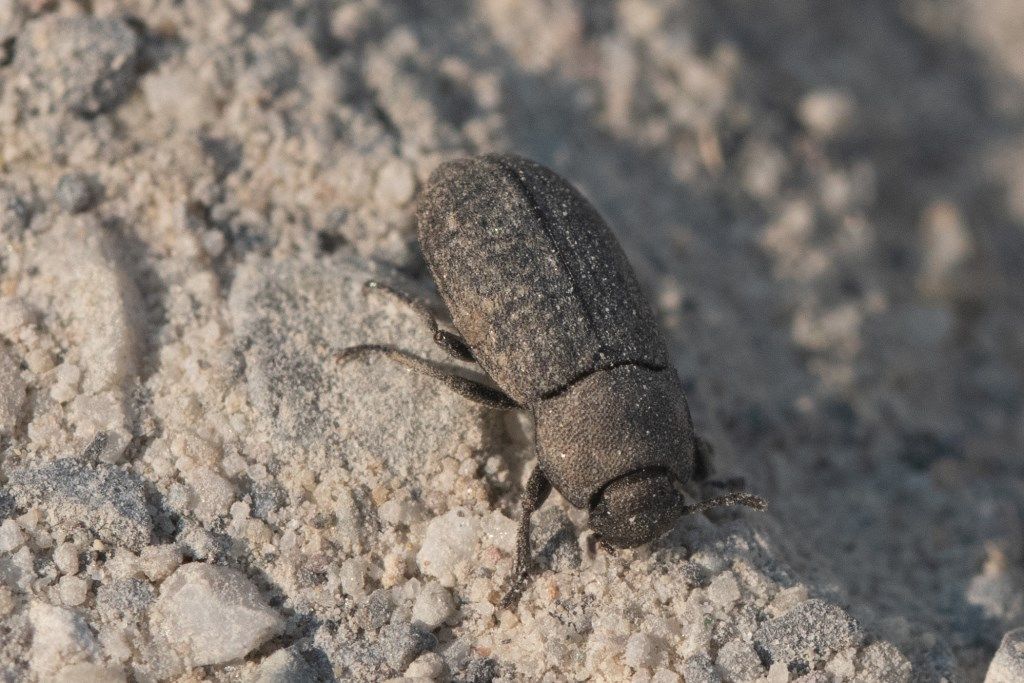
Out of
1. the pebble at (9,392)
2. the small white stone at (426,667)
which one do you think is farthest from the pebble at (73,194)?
the small white stone at (426,667)

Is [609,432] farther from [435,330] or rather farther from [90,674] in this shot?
[90,674]

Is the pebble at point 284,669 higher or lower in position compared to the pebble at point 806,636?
lower

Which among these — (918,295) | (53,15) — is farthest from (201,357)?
(918,295)

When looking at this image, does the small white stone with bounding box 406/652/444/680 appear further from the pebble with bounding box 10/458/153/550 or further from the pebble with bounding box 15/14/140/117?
the pebble with bounding box 15/14/140/117

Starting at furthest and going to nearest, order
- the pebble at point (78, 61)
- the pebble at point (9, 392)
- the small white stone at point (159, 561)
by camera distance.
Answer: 1. the pebble at point (78, 61)
2. the pebble at point (9, 392)
3. the small white stone at point (159, 561)

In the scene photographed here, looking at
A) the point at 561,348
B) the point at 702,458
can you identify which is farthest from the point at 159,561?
the point at 702,458

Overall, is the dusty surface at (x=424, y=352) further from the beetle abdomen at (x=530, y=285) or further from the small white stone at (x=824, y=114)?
the beetle abdomen at (x=530, y=285)

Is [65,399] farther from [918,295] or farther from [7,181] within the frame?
[918,295]
